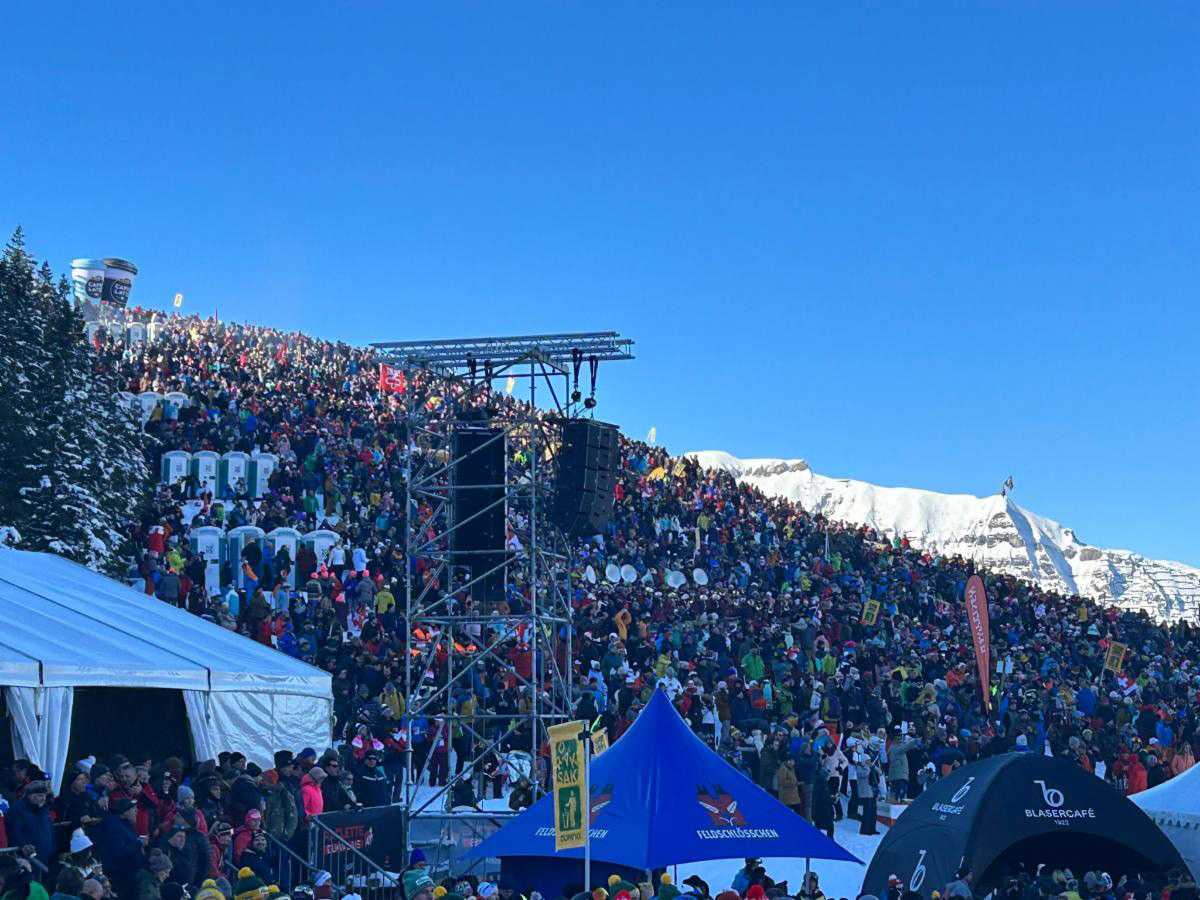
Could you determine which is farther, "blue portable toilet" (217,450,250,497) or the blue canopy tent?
"blue portable toilet" (217,450,250,497)

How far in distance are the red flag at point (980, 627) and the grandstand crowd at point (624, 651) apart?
756 mm

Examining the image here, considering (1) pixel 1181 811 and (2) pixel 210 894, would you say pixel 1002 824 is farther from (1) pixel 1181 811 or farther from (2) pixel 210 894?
(2) pixel 210 894

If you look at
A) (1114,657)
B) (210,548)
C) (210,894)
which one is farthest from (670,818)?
(1114,657)

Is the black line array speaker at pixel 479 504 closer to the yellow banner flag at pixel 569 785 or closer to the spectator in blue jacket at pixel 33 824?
the yellow banner flag at pixel 569 785

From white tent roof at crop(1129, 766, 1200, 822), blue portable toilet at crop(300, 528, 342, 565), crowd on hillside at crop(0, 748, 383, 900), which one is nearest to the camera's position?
Result: crowd on hillside at crop(0, 748, 383, 900)

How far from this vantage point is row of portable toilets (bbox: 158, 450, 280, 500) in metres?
30.5

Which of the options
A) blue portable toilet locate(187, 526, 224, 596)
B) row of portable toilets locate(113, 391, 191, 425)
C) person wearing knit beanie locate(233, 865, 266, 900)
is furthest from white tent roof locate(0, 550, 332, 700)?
row of portable toilets locate(113, 391, 191, 425)

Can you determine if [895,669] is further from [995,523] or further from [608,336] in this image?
A: [995,523]

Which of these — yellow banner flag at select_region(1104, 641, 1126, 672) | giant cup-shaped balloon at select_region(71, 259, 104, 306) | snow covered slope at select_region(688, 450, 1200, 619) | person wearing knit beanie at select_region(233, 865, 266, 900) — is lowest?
person wearing knit beanie at select_region(233, 865, 266, 900)

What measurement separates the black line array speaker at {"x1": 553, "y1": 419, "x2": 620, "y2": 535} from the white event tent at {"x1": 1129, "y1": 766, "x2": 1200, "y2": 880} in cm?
742

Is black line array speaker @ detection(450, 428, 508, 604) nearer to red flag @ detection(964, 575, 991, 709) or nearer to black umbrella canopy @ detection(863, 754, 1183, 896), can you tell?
black umbrella canopy @ detection(863, 754, 1183, 896)

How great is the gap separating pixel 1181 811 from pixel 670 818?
645 cm

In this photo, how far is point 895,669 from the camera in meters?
31.0

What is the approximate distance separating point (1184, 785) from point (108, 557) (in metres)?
18.7
